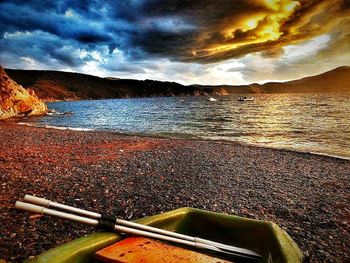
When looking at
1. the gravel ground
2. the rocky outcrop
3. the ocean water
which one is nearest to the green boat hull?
the gravel ground

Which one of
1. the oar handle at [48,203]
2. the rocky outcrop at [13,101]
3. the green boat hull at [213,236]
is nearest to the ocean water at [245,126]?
the rocky outcrop at [13,101]

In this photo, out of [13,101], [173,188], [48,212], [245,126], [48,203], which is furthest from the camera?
[13,101]

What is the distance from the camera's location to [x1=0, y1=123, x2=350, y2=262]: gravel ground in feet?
20.9

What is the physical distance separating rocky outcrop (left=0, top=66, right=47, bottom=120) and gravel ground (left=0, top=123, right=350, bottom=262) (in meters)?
31.9

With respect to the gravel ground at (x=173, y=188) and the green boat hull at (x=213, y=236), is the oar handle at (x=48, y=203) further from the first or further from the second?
the gravel ground at (x=173, y=188)

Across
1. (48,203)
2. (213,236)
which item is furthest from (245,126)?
(48,203)

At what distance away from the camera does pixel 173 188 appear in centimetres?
975

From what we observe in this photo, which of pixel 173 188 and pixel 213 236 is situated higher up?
pixel 213 236

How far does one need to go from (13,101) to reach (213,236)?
49.9 metres

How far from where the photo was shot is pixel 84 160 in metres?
13.8

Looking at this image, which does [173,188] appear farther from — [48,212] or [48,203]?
[48,212]

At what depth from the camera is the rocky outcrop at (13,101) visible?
4353 cm

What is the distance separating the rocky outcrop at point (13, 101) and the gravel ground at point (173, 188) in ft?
105

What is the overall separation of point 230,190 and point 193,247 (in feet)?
19.5
